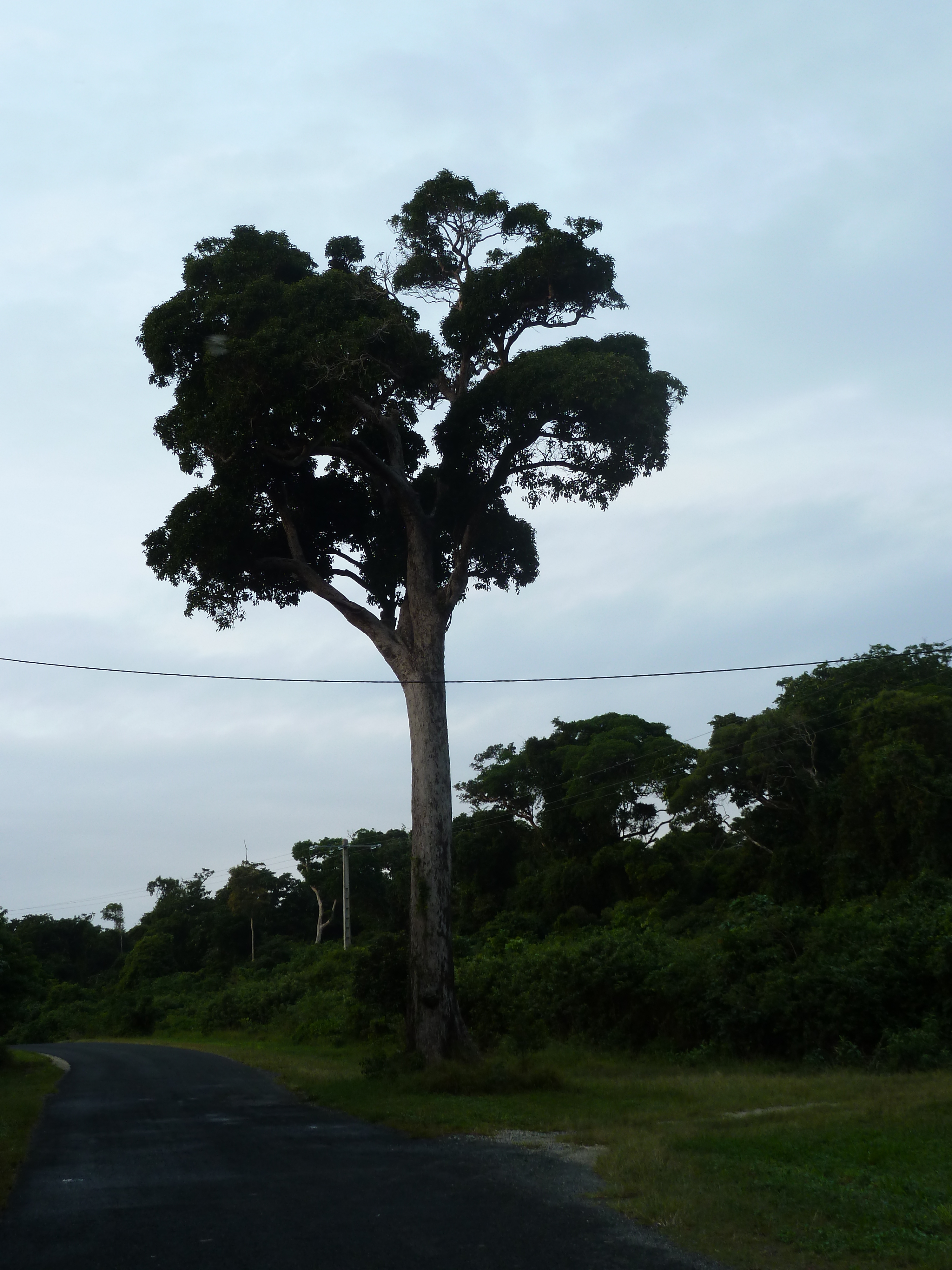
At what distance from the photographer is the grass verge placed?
5.65 meters

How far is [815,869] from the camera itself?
1246 inches

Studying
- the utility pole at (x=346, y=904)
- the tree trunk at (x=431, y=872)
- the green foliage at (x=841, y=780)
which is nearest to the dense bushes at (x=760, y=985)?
the tree trunk at (x=431, y=872)

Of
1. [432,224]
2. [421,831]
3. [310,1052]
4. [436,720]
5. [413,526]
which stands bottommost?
[310,1052]

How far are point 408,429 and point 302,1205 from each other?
46.5 ft

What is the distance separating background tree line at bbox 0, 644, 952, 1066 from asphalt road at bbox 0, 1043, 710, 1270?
655 centimetres

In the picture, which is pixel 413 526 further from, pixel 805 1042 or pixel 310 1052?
pixel 310 1052

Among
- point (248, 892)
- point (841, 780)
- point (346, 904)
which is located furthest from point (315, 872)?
point (841, 780)

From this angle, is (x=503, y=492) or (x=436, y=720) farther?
(x=503, y=492)

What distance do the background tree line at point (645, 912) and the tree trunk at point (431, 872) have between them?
4.45ft

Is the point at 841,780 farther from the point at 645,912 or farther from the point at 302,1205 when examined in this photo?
the point at 302,1205

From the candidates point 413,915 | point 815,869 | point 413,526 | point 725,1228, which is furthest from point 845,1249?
point 815,869

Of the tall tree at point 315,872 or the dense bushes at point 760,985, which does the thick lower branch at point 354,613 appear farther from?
the tall tree at point 315,872

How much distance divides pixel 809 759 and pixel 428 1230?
29243 millimetres

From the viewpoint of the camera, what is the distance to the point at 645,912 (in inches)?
1417
